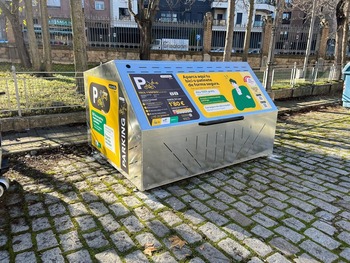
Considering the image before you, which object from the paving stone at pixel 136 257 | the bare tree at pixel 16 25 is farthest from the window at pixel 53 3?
the paving stone at pixel 136 257

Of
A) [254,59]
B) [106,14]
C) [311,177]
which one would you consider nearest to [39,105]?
[311,177]

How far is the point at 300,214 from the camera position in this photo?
3289 mm

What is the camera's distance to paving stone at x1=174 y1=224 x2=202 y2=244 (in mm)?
2805

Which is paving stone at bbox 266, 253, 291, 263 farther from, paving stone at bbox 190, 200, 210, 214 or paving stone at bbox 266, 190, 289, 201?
paving stone at bbox 266, 190, 289, 201

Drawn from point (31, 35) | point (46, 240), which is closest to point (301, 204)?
point (46, 240)

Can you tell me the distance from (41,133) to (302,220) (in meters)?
5.14

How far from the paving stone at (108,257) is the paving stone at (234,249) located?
98 centimetres

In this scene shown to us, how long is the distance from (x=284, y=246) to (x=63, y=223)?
2300mm

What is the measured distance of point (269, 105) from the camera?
491 centimetres

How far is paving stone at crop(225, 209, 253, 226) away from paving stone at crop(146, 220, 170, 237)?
0.78m

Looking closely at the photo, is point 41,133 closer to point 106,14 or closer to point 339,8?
point 339,8

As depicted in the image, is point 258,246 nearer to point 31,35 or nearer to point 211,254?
point 211,254

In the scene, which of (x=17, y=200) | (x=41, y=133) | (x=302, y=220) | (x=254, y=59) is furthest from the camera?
(x=254, y=59)

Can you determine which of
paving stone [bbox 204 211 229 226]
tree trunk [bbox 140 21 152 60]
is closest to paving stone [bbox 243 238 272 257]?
paving stone [bbox 204 211 229 226]
